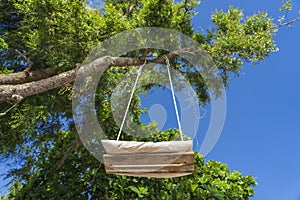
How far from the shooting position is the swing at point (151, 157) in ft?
8.33

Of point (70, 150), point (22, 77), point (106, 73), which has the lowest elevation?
point (70, 150)

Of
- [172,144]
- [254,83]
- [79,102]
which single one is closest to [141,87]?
[79,102]

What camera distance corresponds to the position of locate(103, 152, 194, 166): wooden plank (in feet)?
8.32

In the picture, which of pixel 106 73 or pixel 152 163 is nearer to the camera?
pixel 152 163

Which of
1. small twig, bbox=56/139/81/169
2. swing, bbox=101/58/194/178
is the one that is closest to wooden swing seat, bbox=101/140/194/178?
swing, bbox=101/58/194/178

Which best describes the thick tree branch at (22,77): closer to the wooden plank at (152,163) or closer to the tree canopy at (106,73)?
the tree canopy at (106,73)

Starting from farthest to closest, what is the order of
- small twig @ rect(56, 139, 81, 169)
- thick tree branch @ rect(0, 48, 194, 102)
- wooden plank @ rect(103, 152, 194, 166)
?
small twig @ rect(56, 139, 81, 169), thick tree branch @ rect(0, 48, 194, 102), wooden plank @ rect(103, 152, 194, 166)

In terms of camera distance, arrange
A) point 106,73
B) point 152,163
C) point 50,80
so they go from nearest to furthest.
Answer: point 152,163
point 50,80
point 106,73

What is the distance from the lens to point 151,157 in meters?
2.56

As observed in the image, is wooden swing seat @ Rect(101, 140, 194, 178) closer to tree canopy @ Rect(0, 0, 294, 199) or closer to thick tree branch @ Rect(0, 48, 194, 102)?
tree canopy @ Rect(0, 0, 294, 199)

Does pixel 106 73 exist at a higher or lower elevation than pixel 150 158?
higher

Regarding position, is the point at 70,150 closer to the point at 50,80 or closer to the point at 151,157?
the point at 50,80

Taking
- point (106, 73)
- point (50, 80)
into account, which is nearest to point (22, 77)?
point (50, 80)

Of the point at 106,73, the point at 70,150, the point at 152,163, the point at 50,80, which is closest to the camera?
the point at 152,163
